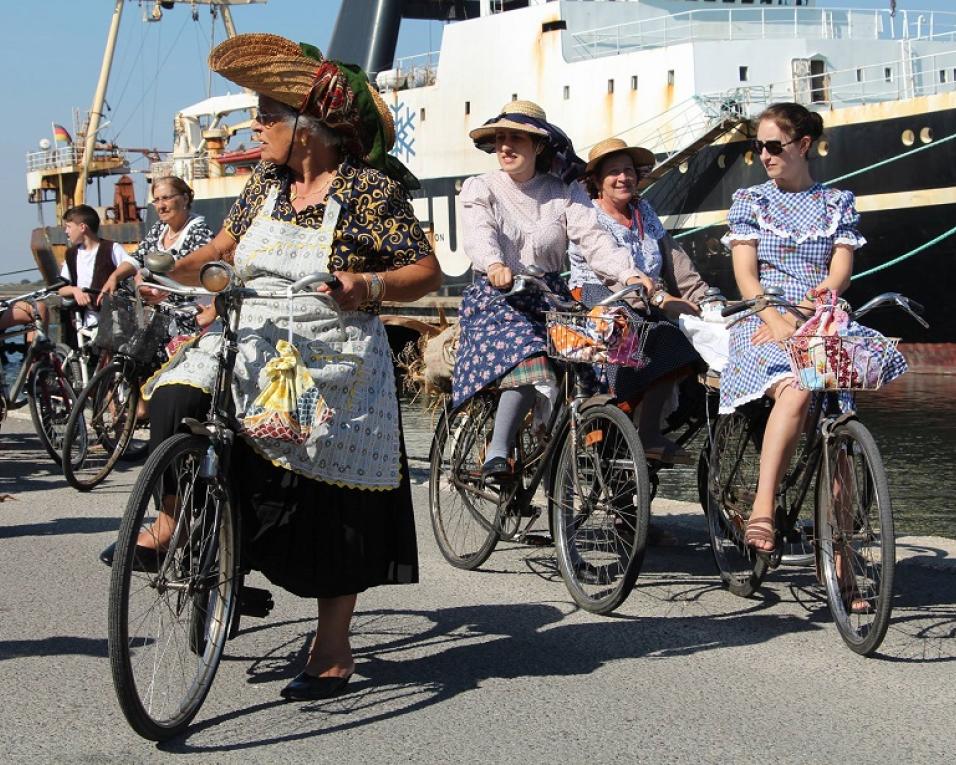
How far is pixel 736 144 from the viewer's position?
2339 cm

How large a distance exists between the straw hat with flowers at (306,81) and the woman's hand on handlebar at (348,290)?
487mm

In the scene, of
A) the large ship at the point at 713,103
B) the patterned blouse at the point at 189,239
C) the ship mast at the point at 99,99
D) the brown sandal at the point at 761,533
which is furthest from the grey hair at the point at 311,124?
the ship mast at the point at 99,99

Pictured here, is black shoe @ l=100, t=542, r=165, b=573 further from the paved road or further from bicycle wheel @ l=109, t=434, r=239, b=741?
the paved road

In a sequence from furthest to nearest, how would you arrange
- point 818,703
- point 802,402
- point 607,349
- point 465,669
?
point 607,349
point 802,402
point 465,669
point 818,703

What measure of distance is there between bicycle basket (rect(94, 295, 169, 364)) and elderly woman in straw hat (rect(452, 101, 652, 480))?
9.89 feet

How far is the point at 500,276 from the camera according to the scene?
5426 mm

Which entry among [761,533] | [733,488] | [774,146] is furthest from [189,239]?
[761,533]

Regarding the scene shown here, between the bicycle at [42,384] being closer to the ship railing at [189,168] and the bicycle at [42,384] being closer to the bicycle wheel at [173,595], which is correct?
the bicycle wheel at [173,595]

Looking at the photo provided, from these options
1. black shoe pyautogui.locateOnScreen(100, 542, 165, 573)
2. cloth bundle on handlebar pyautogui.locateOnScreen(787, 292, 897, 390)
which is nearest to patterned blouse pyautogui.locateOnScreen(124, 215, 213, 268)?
cloth bundle on handlebar pyautogui.locateOnScreen(787, 292, 897, 390)

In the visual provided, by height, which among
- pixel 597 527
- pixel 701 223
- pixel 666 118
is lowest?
pixel 597 527

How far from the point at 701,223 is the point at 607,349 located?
19306 millimetres

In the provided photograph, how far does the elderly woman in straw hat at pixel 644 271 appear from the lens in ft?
20.3

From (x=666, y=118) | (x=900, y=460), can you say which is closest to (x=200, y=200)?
(x=666, y=118)

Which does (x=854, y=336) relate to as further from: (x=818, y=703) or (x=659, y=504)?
(x=659, y=504)
